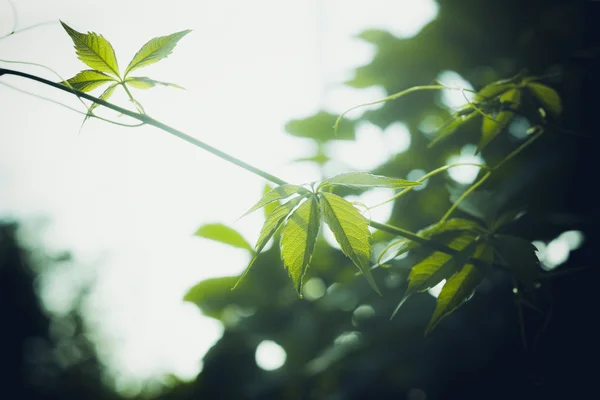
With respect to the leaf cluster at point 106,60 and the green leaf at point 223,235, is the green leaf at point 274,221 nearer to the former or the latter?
the leaf cluster at point 106,60

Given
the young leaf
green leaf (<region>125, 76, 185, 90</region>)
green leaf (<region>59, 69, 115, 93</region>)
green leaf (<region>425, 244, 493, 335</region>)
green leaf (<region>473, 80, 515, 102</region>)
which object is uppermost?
green leaf (<region>59, 69, 115, 93</region>)

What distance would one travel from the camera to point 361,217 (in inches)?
19.4

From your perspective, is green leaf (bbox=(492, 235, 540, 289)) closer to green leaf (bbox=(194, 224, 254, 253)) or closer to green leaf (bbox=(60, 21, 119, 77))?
green leaf (bbox=(60, 21, 119, 77))

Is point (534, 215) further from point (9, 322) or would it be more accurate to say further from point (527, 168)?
point (9, 322)

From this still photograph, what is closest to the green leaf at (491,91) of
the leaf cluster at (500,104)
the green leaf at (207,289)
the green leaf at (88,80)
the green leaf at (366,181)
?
the leaf cluster at (500,104)

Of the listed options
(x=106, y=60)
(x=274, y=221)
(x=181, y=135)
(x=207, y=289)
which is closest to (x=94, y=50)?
(x=106, y=60)

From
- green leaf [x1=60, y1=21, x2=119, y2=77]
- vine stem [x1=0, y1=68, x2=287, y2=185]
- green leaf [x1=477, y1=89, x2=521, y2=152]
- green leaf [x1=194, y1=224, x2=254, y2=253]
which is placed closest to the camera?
vine stem [x1=0, y1=68, x2=287, y2=185]

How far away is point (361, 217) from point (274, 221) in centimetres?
11

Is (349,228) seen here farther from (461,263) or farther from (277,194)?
(461,263)

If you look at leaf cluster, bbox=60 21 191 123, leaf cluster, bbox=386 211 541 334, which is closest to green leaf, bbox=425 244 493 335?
leaf cluster, bbox=386 211 541 334

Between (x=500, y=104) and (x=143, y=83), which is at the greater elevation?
(x=143, y=83)

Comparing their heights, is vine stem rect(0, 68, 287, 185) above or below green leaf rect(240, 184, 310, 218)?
above

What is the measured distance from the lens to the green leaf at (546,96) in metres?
0.72

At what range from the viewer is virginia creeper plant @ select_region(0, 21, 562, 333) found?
485 millimetres
